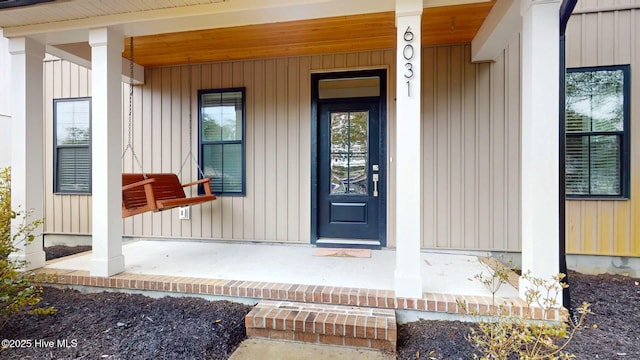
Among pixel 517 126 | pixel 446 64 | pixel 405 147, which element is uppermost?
pixel 446 64

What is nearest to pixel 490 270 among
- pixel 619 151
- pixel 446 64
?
pixel 619 151

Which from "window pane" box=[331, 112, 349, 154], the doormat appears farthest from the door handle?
the doormat

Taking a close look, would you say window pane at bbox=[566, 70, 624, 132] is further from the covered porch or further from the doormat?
the doormat

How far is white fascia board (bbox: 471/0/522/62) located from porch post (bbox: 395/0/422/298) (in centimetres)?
85

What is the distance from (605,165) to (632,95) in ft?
2.69

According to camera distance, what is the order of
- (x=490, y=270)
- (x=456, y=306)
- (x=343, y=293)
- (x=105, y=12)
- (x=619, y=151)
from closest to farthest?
(x=456, y=306) → (x=343, y=293) → (x=105, y=12) → (x=490, y=270) → (x=619, y=151)

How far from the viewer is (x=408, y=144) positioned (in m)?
2.41

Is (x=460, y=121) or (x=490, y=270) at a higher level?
(x=460, y=121)

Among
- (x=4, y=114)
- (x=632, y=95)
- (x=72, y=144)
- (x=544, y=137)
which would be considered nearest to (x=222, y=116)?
(x=72, y=144)

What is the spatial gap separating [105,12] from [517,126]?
178 inches

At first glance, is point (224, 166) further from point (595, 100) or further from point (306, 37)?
point (595, 100)

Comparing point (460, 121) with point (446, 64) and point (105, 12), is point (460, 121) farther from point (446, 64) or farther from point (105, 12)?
point (105, 12)

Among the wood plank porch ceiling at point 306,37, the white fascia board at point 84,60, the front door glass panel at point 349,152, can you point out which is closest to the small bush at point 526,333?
the front door glass panel at point 349,152

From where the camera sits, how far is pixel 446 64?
154 inches
